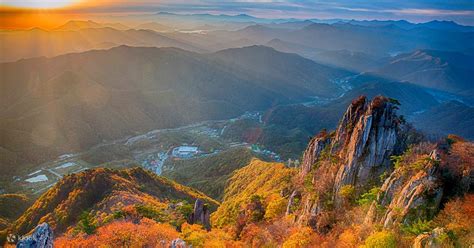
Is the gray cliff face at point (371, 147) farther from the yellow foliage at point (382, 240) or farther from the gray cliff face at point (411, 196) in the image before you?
the yellow foliage at point (382, 240)

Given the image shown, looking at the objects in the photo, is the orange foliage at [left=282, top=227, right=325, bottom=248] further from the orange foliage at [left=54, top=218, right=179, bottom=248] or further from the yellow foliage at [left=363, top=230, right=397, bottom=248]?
the orange foliage at [left=54, top=218, right=179, bottom=248]

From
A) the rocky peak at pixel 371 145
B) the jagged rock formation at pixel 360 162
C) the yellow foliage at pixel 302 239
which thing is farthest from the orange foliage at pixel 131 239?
the rocky peak at pixel 371 145

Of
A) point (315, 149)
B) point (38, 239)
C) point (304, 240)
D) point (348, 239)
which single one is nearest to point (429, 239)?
point (348, 239)

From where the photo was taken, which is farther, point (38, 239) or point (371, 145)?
point (371, 145)

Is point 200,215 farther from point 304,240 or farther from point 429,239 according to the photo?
point 429,239

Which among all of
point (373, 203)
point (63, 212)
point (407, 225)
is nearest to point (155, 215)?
point (63, 212)
